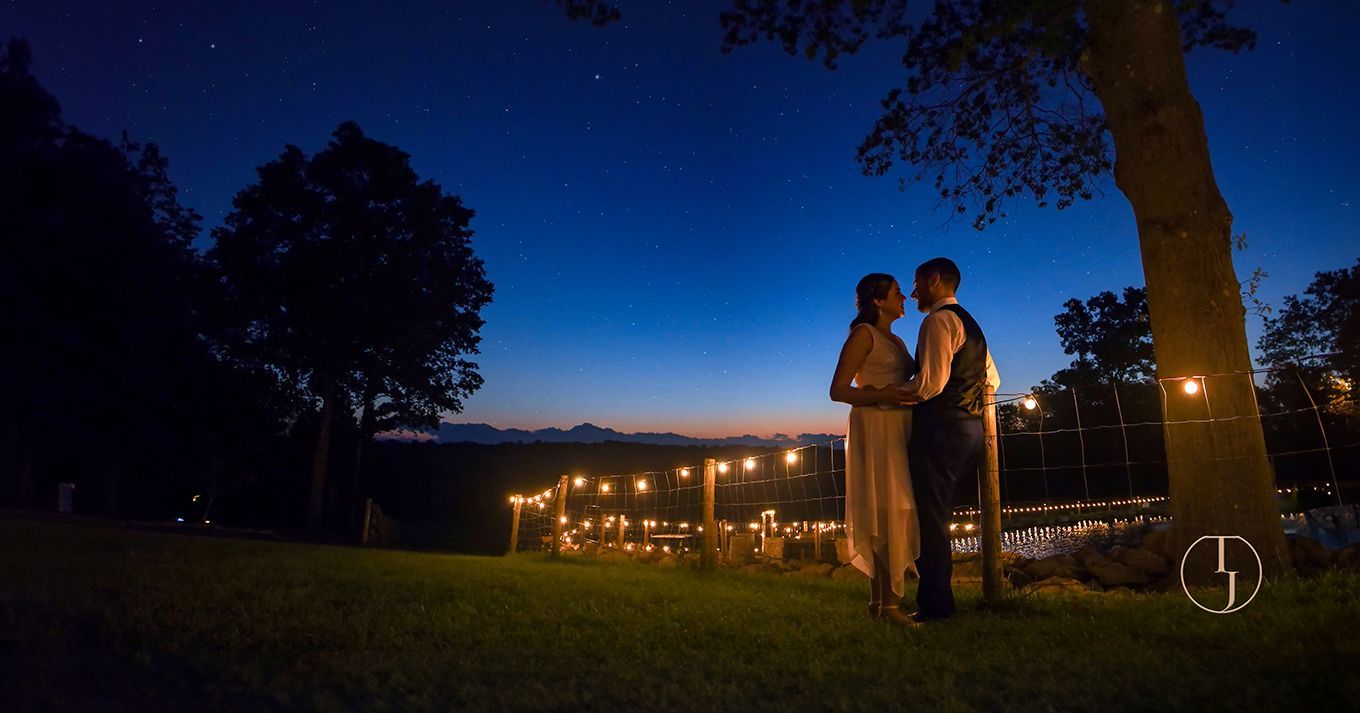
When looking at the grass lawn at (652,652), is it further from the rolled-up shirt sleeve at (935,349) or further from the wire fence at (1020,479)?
the wire fence at (1020,479)

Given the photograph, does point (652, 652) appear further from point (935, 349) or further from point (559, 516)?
point (559, 516)

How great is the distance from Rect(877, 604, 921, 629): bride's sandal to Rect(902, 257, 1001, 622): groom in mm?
127

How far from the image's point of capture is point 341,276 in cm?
2711

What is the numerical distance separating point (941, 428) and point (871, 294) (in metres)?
0.81

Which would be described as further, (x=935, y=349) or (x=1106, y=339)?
(x=1106, y=339)

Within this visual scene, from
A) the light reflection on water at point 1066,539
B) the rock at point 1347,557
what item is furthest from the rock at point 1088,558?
the light reflection on water at point 1066,539

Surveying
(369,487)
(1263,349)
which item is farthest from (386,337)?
(1263,349)

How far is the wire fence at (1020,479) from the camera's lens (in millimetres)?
6121

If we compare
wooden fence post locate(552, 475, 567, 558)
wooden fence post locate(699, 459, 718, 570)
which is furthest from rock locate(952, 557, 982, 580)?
wooden fence post locate(552, 475, 567, 558)

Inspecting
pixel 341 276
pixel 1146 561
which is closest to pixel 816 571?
pixel 1146 561

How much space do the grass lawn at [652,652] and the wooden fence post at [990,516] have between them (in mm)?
160

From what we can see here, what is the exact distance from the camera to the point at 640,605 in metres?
5.43

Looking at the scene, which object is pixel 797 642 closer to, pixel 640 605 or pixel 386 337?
pixel 640 605

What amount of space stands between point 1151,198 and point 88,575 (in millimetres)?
8644
